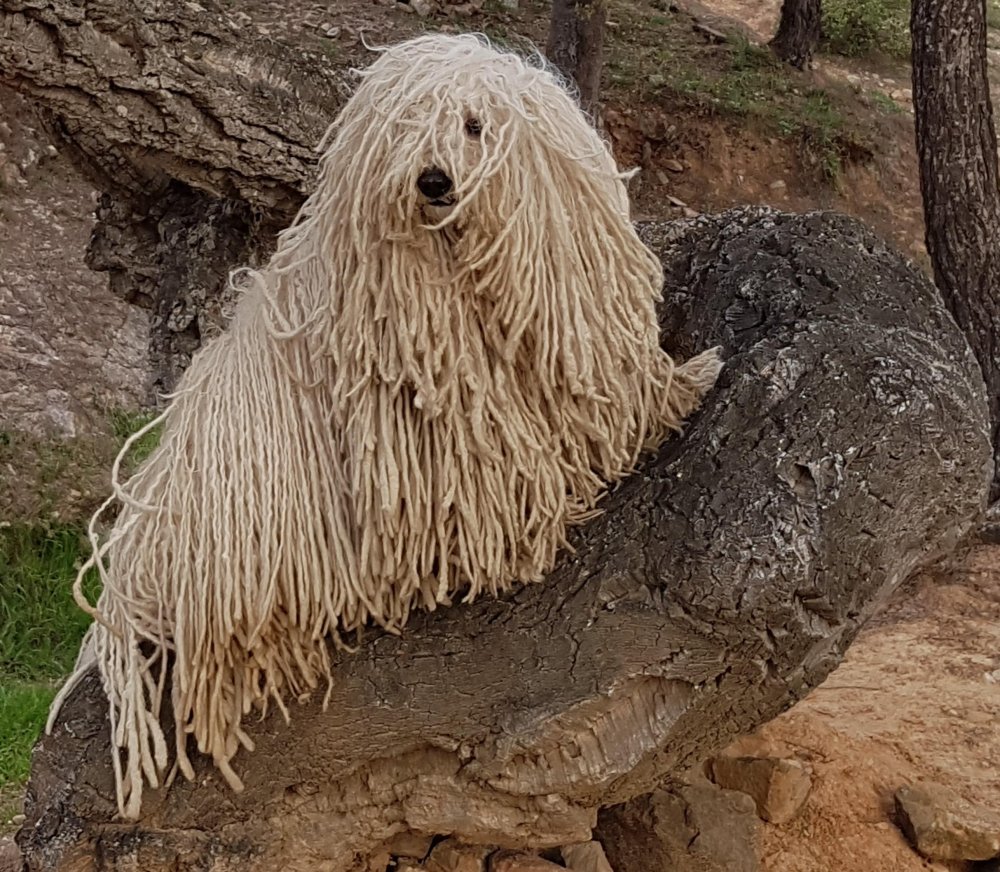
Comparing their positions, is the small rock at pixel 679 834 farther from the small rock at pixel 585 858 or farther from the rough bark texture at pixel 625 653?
the rough bark texture at pixel 625 653

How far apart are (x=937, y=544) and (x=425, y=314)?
84 cm

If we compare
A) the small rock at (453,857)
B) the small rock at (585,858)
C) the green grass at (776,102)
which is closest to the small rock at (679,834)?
the small rock at (585,858)

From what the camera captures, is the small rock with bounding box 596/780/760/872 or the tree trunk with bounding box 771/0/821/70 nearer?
the small rock with bounding box 596/780/760/872

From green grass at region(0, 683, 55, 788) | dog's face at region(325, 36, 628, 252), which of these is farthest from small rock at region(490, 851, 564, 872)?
green grass at region(0, 683, 55, 788)

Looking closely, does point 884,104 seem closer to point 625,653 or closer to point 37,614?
point 37,614

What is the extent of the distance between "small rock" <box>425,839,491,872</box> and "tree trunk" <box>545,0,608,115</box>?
3.97m

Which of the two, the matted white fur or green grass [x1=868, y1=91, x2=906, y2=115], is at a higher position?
green grass [x1=868, y1=91, x2=906, y2=115]

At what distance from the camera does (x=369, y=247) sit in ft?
4.64

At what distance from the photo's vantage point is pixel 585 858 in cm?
206

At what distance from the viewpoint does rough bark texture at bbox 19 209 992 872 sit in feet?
5.10

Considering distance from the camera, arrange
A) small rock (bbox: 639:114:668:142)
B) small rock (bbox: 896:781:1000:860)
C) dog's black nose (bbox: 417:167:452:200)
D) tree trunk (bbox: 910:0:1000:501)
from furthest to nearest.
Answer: small rock (bbox: 639:114:668:142)
tree trunk (bbox: 910:0:1000:501)
small rock (bbox: 896:781:1000:860)
dog's black nose (bbox: 417:167:452:200)

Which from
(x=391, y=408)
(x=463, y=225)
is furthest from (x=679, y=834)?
(x=463, y=225)

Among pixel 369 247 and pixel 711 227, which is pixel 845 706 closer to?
pixel 711 227

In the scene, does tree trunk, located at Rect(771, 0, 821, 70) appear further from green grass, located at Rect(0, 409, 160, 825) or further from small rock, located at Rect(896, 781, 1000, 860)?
small rock, located at Rect(896, 781, 1000, 860)
